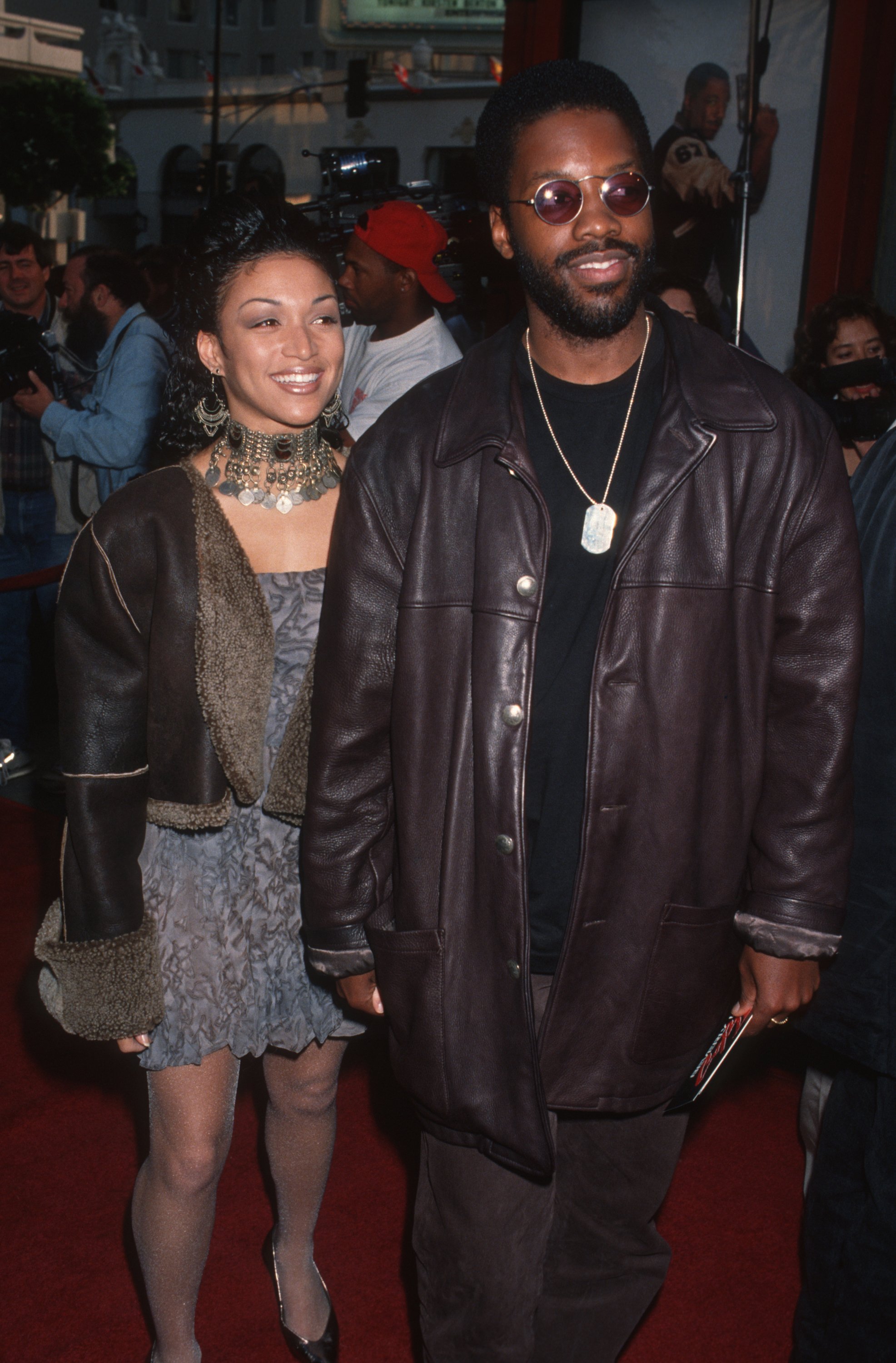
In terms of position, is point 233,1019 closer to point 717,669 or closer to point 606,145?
point 717,669

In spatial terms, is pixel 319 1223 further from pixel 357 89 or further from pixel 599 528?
pixel 357 89

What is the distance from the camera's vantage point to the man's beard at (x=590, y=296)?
1.82 m

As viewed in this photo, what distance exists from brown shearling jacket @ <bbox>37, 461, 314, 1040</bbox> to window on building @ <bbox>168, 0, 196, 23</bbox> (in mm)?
54571

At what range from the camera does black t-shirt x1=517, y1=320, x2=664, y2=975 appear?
1842mm

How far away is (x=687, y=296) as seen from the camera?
456 cm

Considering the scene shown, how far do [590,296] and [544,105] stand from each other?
33 cm

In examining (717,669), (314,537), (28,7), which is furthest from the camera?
(28,7)

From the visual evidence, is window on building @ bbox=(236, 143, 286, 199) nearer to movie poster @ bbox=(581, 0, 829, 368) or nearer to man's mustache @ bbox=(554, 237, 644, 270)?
movie poster @ bbox=(581, 0, 829, 368)

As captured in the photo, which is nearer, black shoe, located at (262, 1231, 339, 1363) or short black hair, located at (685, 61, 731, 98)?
black shoe, located at (262, 1231, 339, 1363)

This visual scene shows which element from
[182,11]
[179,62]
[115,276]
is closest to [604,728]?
[115,276]

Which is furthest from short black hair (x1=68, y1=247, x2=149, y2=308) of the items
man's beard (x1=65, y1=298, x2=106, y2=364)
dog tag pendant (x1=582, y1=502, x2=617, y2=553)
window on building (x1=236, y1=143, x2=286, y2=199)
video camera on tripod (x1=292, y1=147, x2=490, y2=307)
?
window on building (x1=236, y1=143, x2=286, y2=199)

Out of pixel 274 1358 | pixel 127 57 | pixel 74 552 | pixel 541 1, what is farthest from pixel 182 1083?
pixel 127 57

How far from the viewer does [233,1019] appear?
2.25 metres

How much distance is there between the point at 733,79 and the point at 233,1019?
177 inches
